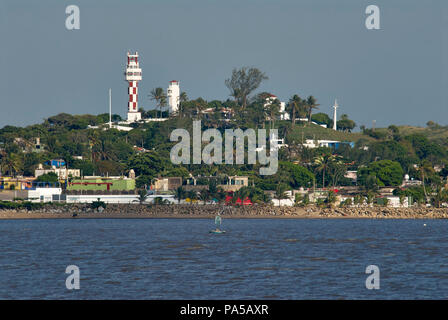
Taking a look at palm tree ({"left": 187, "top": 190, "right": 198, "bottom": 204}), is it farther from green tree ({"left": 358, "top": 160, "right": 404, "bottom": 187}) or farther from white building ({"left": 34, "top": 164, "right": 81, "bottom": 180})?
green tree ({"left": 358, "top": 160, "right": 404, "bottom": 187})

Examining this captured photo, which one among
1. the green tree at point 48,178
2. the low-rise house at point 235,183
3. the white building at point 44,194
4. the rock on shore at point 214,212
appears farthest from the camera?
the green tree at point 48,178

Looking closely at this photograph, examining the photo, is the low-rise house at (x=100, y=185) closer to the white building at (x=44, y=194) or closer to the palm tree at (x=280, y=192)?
the white building at (x=44, y=194)

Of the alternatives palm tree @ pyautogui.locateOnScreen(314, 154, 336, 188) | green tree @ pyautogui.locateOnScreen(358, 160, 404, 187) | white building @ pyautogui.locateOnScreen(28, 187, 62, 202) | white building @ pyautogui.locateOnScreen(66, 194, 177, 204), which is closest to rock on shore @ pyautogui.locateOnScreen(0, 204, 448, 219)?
white building @ pyautogui.locateOnScreen(66, 194, 177, 204)

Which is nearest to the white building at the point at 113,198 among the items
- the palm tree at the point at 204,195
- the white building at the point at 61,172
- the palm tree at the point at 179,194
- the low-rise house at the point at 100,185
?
the palm tree at the point at 179,194

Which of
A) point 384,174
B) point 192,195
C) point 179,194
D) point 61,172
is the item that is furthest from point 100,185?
point 384,174

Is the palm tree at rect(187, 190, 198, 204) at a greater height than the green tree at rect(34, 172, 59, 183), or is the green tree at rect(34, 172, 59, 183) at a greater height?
the green tree at rect(34, 172, 59, 183)

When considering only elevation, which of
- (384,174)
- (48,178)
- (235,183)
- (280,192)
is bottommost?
(280,192)

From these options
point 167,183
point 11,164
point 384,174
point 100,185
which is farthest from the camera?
point 11,164

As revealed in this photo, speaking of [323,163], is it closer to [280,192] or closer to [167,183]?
[280,192]

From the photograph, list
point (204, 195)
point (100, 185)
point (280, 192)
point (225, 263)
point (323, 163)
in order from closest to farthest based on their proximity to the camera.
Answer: point (225, 263) < point (204, 195) < point (280, 192) < point (100, 185) < point (323, 163)

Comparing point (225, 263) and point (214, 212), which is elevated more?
point (214, 212)
